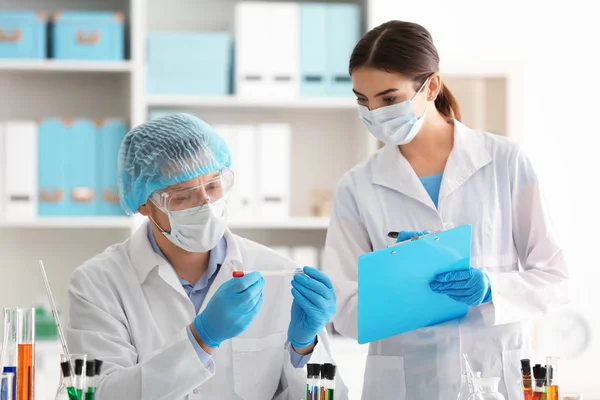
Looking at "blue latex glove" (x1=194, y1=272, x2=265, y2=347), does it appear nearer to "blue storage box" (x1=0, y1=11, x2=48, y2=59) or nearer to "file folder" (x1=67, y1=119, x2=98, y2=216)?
"file folder" (x1=67, y1=119, x2=98, y2=216)

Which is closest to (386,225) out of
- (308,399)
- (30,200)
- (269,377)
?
(269,377)

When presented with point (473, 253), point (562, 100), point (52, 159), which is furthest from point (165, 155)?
point (562, 100)

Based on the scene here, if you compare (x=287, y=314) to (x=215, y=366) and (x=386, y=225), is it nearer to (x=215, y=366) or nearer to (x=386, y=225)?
(x=215, y=366)

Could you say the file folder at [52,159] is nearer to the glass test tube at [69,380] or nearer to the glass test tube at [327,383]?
the glass test tube at [69,380]

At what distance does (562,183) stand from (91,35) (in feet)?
6.37

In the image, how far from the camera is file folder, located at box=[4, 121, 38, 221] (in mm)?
2865

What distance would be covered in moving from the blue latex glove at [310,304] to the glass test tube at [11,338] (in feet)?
1.63

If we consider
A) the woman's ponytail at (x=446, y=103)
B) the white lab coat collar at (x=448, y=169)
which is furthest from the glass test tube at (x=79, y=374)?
the woman's ponytail at (x=446, y=103)

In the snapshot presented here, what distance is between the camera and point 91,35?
9.59 feet

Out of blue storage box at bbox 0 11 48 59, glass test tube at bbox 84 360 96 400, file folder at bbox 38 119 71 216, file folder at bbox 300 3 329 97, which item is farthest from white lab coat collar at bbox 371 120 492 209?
blue storage box at bbox 0 11 48 59

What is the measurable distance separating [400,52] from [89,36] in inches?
61.9

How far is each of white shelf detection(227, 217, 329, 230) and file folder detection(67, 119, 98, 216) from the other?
0.55 meters

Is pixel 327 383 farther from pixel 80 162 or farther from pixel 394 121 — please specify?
pixel 80 162

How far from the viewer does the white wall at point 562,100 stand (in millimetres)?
3146
